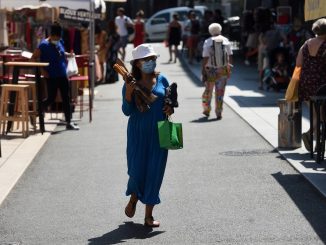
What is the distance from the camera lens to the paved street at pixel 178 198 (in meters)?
8.37

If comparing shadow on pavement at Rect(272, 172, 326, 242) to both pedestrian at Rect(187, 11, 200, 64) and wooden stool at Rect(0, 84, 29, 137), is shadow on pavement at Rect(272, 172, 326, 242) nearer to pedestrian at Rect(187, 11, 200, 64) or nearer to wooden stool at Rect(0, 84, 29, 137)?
wooden stool at Rect(0, 84, 29, 137)

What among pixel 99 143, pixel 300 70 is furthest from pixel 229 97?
pixel 300 70

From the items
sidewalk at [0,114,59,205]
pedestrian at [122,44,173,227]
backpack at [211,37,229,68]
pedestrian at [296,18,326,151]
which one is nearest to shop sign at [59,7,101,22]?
backpack at [211,37,229,68]

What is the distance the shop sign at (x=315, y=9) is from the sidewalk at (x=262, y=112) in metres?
1.73

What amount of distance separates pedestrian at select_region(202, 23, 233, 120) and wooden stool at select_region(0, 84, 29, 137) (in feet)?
11.8

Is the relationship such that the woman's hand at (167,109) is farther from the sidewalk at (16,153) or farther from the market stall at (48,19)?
the market stall at (48,19)

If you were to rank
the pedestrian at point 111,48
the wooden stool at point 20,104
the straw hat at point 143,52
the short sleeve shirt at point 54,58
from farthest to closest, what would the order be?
the pedestrian at point 111,48 < the short sleeve shirt at point 54,58 < the wooden stool at point 20,104 < the straw hat at point 143,52

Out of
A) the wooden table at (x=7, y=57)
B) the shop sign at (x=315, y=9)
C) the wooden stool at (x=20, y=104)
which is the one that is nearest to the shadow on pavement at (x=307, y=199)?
the shop sign at (x=315, y=9)

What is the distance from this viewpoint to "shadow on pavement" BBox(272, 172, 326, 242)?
868cm

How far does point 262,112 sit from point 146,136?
415 inches

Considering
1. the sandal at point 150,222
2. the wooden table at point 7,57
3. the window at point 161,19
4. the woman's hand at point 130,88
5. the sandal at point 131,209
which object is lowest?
the window at point 161,19

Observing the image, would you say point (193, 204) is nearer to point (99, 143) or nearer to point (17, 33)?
point (99, 143)

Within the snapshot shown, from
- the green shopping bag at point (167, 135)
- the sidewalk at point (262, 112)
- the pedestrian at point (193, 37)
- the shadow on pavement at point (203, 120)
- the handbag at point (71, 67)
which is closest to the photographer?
the green shopping bag at point (167, 135)

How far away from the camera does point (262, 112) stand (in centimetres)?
1905
